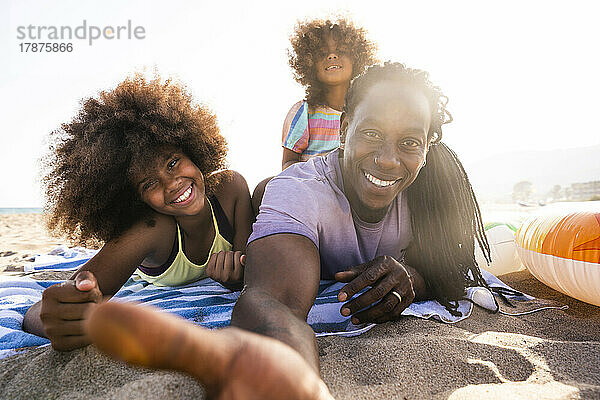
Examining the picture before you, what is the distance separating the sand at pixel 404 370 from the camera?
1229 millimetres

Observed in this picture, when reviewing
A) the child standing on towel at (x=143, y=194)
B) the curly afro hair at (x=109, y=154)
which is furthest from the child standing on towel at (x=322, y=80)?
the curly afro hair at (x=109, y=154)

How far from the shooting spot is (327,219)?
175 centimetres

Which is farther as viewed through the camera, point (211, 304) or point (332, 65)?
point (332, 65)

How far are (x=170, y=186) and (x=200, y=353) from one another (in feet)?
5.52

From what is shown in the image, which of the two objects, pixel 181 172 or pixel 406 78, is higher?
pixel 406 78

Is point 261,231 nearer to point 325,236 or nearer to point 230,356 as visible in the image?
point 325,236

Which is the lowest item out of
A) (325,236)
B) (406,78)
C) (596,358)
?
(596,358)

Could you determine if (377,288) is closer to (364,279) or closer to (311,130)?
(364,279)

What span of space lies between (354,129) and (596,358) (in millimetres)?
1333

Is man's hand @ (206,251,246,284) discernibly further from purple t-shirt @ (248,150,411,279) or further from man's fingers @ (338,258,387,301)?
man's fingers @ (338,258,387,301)

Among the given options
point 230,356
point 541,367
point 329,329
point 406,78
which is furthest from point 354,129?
point 230,356

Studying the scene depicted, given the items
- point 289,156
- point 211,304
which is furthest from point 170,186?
point 289,156

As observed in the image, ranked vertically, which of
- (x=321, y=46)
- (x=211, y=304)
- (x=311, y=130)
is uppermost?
(x=321, y=46)

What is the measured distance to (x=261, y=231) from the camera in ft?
5.15
